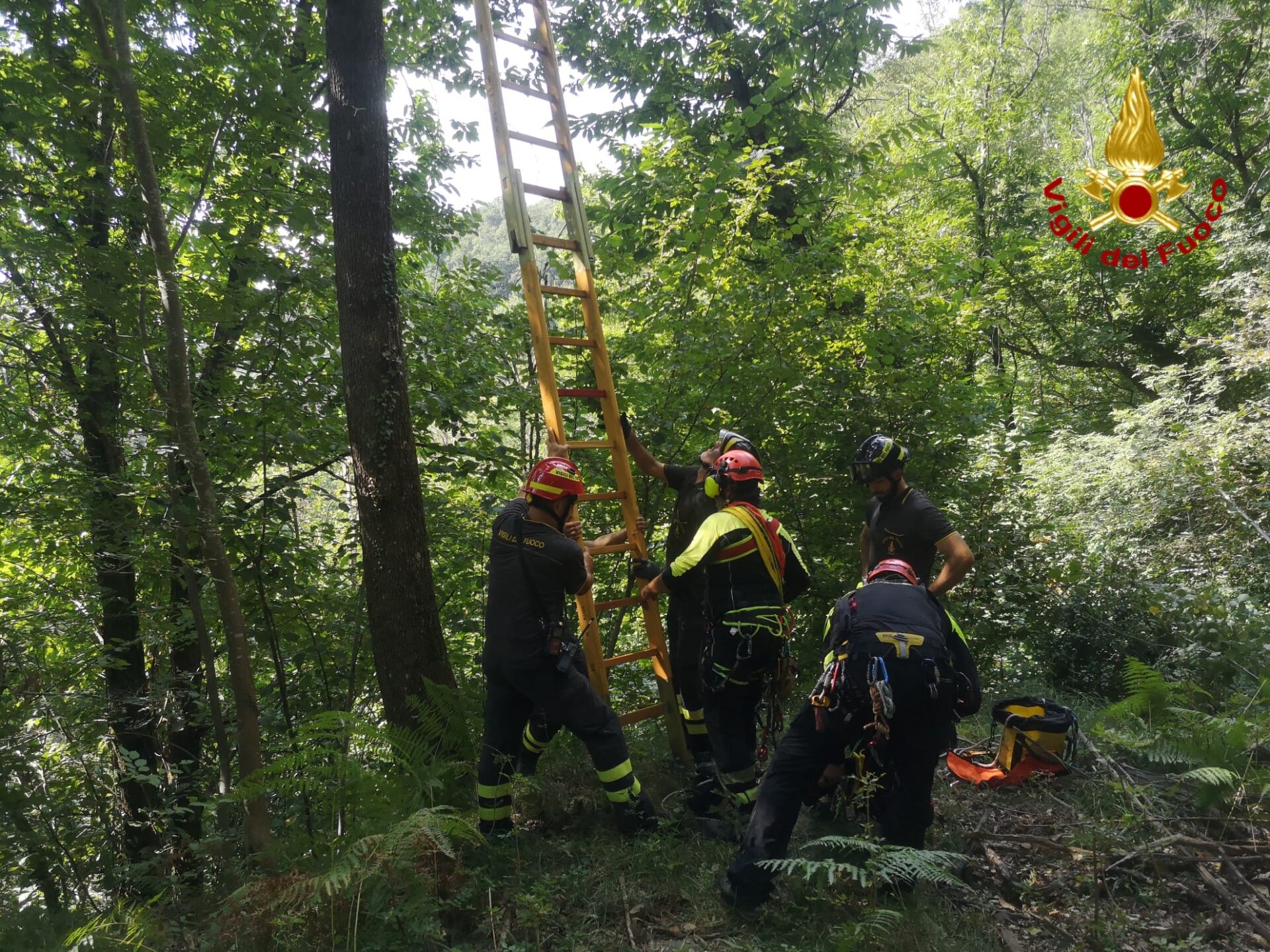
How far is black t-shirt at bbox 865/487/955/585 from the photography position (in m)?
4.76

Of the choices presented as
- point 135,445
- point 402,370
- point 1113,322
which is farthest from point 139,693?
point 1113,322

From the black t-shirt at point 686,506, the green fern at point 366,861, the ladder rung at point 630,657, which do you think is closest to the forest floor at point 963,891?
the green fern at point 366,861

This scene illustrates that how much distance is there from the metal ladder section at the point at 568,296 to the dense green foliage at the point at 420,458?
764mm

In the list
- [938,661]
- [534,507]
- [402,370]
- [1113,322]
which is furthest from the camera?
[1113,322]

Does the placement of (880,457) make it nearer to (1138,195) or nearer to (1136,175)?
(1136,175)

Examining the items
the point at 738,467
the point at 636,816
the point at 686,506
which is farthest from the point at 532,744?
the point at 738,467

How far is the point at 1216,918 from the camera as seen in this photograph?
9.99 ft

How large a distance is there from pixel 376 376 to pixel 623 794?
113 inches

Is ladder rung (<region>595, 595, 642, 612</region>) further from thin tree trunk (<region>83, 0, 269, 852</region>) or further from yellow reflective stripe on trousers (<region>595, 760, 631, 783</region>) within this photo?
thin tree trunk (<region>83, 0, 269, 852</region>)

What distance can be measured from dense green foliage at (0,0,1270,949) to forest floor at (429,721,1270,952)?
0.19 feet

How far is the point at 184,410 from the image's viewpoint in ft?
13.3

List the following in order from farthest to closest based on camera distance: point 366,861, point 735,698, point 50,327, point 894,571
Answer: point 50,327
point 735,698
point 894,571
point 366,861

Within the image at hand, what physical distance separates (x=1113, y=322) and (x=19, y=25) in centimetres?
2074

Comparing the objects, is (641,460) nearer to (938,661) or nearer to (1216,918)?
(938,661)
